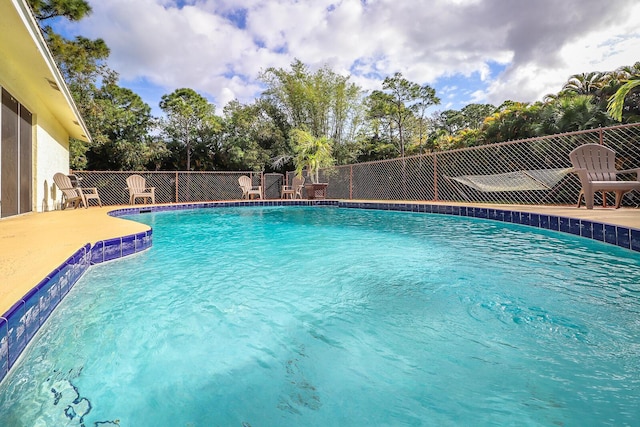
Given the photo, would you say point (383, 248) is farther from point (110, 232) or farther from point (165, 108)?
point (165, 108)

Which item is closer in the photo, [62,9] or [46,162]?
[46,162]

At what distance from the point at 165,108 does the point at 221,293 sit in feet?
43.0

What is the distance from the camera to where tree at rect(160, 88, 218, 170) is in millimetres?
12960

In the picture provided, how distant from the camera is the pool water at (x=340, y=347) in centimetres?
98

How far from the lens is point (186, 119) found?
13.2m

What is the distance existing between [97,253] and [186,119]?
11842 mm

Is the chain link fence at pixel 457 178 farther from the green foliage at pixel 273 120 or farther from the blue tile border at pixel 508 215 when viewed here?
the blue tile border at pixel 508 215

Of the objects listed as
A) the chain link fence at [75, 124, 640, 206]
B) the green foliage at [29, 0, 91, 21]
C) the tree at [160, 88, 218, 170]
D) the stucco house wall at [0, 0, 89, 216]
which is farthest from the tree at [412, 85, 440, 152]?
the stucco house wall at [0, 0, 89, 216]

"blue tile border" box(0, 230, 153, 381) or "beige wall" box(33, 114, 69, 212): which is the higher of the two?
"beige wall" box(33, 114, 69, 212)

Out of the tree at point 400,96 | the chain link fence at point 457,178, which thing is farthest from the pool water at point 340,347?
the tree at point 400,96

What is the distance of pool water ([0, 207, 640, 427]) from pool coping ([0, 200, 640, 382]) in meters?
0.07

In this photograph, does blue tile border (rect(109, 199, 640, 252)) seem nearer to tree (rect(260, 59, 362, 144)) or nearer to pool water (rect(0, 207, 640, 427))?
pool water (rect(0, 207, 640, 427))

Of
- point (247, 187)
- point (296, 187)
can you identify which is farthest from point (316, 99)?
point (247, 187)

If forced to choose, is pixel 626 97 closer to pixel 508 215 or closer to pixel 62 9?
pixel 508 215
